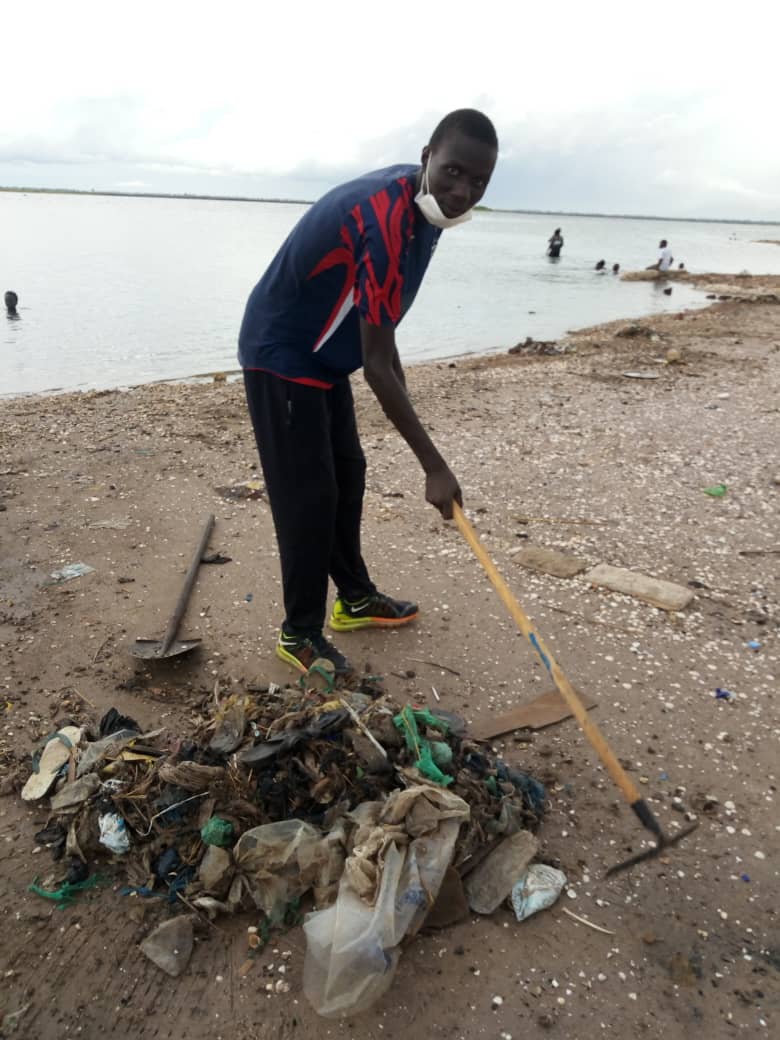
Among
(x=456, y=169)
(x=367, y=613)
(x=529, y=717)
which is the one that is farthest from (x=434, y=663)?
(x=456, y=169)

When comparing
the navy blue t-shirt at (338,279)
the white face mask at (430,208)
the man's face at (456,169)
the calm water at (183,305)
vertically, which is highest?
the man's face at (456,169)

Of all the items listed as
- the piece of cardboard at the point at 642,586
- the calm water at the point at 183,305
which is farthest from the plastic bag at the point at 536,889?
the calm water at the point at 183,305

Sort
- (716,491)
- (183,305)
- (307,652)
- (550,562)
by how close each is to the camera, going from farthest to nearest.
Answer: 1. (183,305)
2. (716,491)
3. (550,562)
4. (307,652)

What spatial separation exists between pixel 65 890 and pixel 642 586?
3036 mm

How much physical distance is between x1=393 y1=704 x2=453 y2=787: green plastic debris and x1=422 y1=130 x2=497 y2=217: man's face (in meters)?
1.63

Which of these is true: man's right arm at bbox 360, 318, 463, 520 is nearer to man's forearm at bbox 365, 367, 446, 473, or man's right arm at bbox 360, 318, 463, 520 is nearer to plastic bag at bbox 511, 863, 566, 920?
man's forearm at bbox 365, 367, 446, 473

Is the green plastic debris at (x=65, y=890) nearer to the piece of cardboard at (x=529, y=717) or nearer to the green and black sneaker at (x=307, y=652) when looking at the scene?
the green and black sneaker at (x=307, y=652)

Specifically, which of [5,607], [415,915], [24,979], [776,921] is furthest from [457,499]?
[5,607]

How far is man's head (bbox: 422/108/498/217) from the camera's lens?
221 centimetres

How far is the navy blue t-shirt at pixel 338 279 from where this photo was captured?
2.21 meters

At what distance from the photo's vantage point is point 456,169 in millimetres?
2225

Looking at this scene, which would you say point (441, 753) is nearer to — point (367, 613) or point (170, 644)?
point (367, 613)

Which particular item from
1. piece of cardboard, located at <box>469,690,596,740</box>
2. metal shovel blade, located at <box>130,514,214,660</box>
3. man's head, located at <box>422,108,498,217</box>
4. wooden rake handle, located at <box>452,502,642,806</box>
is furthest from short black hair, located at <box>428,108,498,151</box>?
metal shovel blade, located at <box>130,514,214,660</box>

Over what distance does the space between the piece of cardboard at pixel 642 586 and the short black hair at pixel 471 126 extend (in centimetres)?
243
